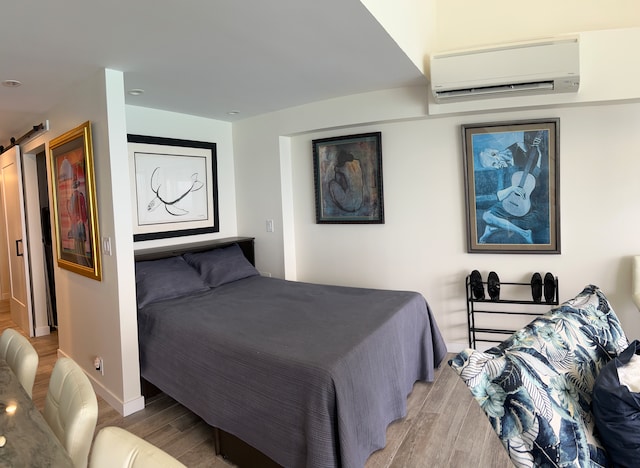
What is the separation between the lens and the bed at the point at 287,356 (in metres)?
1.88

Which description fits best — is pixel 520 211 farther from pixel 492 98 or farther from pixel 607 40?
pixel 607 40

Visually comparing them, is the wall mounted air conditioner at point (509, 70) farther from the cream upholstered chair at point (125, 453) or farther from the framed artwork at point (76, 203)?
the cream upholstered chair at point (125, 453)

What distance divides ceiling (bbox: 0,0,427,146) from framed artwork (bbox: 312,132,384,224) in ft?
1.65

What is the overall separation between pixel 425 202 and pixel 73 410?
294 cm

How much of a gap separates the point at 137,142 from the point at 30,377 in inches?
90.9

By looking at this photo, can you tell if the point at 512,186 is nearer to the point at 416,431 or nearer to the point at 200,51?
the point at 416,431

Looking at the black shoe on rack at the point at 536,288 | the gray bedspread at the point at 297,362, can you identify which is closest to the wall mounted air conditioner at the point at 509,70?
the black shoe on rack at the point at 536,288

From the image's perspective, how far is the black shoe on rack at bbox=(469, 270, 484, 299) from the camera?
10.6 feet

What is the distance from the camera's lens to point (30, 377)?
67.8 inches

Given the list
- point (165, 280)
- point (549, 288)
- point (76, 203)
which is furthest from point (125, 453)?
point (549, 288)

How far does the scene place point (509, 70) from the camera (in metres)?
2.77

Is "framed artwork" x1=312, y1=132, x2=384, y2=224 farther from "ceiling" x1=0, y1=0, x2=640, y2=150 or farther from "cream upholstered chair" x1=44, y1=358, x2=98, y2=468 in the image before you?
"cream upholstered chair" x1=44, y1=358, x2=98, y2=468

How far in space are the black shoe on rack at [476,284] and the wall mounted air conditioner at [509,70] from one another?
4.57 feet

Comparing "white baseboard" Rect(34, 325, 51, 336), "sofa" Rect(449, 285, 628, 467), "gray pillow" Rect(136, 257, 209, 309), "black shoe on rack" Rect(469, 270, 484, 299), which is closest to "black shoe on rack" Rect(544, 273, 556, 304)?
"black shoe on rack" Rect(469, 270, 484, 299)
